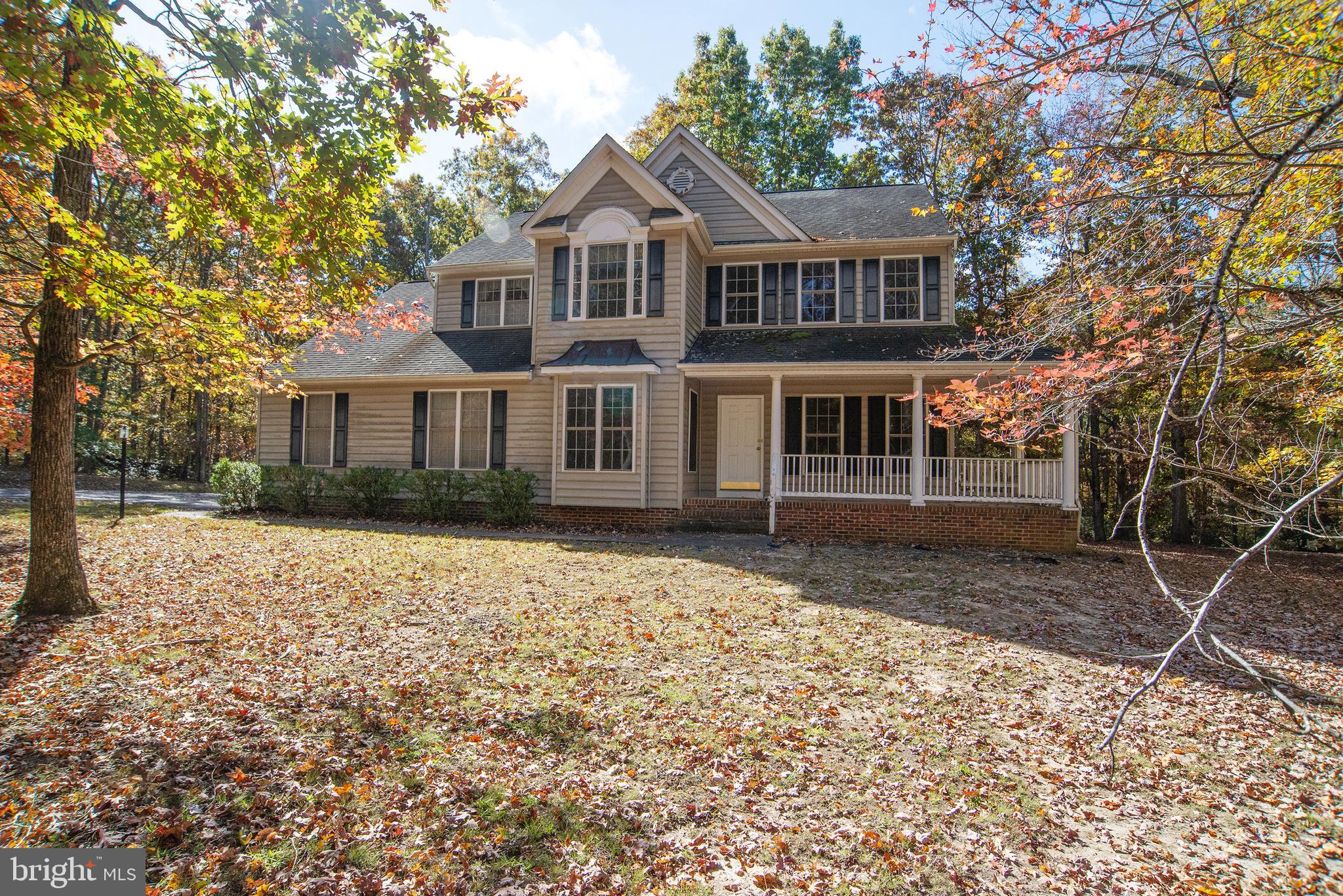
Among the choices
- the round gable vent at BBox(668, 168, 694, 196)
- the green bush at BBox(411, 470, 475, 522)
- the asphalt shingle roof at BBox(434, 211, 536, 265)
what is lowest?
the green bush at BBox(411, 470, 475, 522)

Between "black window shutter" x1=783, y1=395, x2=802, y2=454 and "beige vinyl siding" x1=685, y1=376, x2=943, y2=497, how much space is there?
0.19 metres

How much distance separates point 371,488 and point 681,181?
9858 millimetres

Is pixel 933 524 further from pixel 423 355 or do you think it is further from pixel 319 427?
pixel 319 427

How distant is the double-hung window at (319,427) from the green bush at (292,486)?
63cm

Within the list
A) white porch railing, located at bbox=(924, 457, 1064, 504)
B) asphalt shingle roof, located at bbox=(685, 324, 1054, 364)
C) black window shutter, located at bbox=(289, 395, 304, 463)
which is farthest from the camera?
black window shutter, located at bbox=(289, 395, 304, 463)

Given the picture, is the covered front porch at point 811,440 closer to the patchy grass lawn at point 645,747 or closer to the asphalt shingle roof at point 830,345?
the asphalt shingle roof at point 830,345

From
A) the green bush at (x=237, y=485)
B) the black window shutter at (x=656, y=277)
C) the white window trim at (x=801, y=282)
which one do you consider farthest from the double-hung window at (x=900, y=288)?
the green bush at (x=237, y=485)

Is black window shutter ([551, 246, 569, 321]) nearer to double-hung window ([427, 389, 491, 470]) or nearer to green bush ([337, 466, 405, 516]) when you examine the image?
double-hung window ([427, 389, 491, 470])

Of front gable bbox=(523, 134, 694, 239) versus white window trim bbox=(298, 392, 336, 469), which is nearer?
front gable bbox=(523, 134, 694, 239)

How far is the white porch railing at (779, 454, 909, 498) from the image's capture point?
13.1 meters

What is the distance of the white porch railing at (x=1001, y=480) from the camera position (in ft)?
40.3

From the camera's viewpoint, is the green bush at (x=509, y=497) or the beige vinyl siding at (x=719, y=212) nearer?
the green bush at (x=509, y=497)

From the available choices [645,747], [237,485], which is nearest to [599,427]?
[237,485]

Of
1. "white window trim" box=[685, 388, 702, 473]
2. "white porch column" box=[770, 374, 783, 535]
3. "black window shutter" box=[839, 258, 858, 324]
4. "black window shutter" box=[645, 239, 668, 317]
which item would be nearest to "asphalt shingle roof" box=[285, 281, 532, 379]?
"black window shutter" box=[645, 239, 668, 317]
